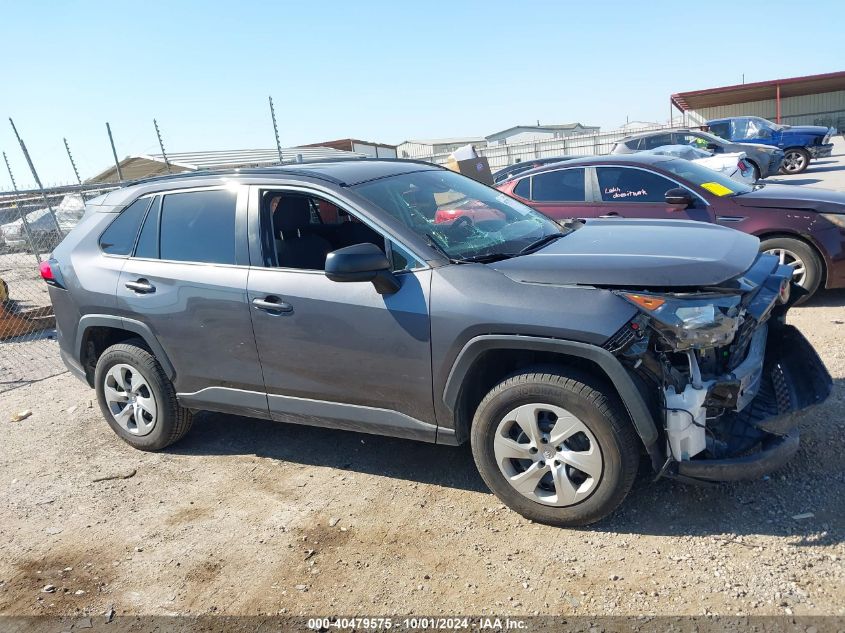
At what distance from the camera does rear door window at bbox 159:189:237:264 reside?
400 cm

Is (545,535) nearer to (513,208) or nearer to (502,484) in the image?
(502,484)

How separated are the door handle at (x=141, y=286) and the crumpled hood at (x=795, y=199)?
215 inches

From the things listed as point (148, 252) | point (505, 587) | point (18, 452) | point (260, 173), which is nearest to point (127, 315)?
point (148, 252)

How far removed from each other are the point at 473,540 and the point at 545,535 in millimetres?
361

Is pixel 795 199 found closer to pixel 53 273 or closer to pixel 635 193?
pixel 635 193

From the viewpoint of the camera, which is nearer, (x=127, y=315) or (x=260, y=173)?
(x=260, y=173)

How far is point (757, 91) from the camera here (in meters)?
31.2

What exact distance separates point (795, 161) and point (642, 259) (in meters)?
20.1

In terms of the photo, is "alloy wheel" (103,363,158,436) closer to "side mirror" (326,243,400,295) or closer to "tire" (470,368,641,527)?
"side mirror" (326,243,400,295)

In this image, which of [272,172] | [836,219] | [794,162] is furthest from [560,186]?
[794,162]

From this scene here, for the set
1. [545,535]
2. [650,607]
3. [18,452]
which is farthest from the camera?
[18,452]

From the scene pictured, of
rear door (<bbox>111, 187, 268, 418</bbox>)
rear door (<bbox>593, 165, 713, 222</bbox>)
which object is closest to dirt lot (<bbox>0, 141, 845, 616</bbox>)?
rear door (<bbox>111, 187, 268, 418</bbox>)

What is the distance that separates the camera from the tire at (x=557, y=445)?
9.63ft

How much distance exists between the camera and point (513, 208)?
14.0 feet
